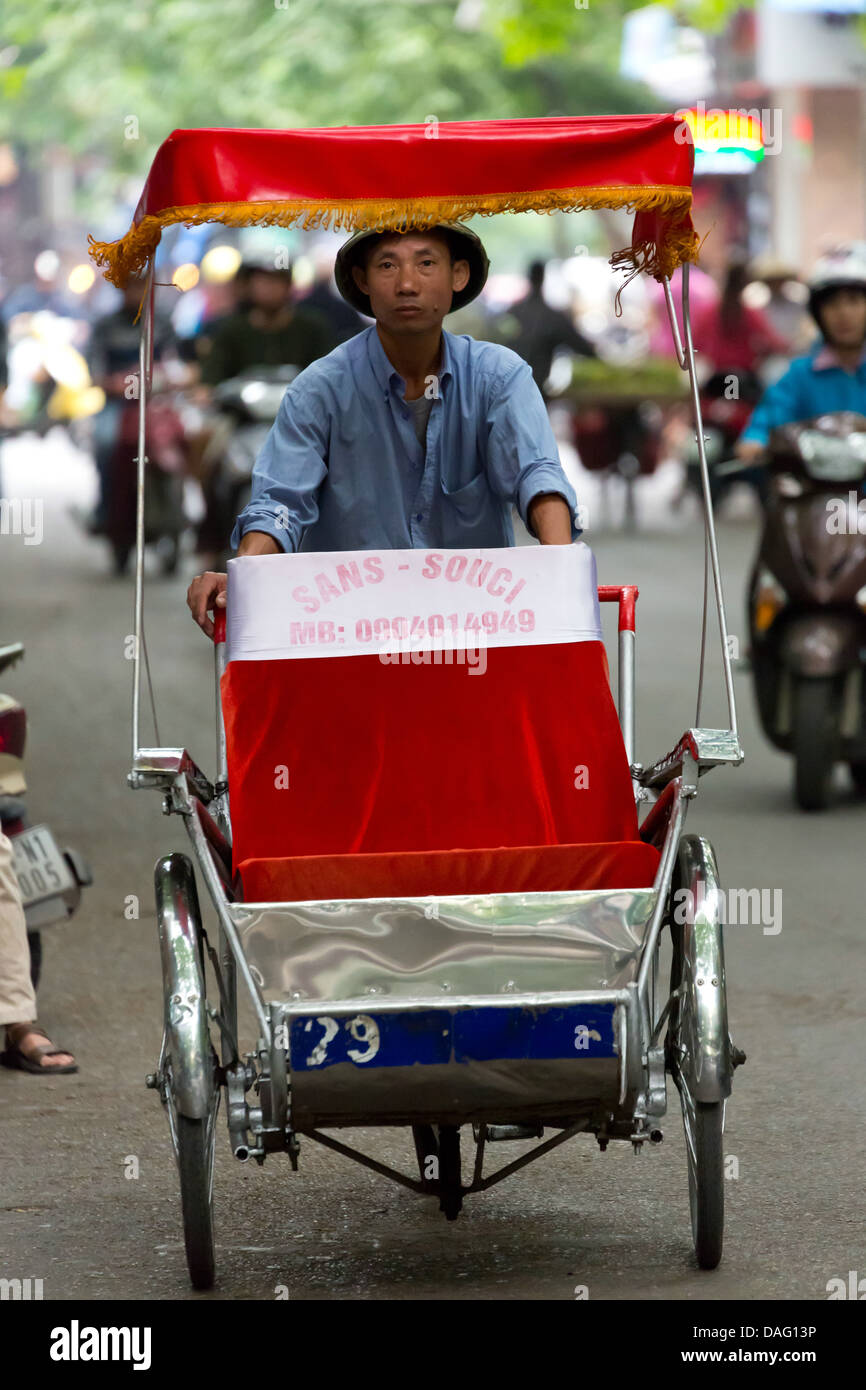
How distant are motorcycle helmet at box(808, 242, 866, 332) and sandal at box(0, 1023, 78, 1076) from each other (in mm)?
4444

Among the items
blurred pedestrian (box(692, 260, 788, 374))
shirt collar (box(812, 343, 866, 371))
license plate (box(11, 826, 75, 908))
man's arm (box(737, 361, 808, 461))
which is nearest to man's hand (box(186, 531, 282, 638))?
license plate (box(11, 826, 75, 908))

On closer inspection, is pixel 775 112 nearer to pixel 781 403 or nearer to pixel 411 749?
pixel 781 403

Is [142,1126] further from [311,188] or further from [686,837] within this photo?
[311,188]

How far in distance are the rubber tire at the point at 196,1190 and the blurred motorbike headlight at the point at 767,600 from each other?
512cm

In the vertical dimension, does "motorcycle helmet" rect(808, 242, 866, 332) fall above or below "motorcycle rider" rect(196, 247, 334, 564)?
above

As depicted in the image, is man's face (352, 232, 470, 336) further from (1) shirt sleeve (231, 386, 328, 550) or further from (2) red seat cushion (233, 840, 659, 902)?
(2) red seat cushion (233, 840, 659, 902)

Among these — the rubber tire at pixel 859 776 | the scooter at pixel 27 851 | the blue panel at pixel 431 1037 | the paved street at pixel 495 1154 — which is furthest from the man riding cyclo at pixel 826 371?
the blue panel at pixel 431 1037

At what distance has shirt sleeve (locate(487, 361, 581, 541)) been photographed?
4.66m

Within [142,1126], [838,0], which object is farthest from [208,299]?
[142,1126]

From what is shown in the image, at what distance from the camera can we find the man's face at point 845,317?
8.70m

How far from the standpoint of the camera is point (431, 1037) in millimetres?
3797

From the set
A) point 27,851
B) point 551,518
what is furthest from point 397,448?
point 27,851
